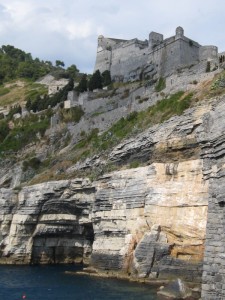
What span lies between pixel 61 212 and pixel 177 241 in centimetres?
1565

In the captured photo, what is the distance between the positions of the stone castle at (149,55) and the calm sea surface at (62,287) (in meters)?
33.9

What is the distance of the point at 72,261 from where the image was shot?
46.8 m

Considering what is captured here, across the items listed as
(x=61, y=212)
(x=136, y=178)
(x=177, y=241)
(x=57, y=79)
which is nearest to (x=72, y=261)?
(x=61, y=212)

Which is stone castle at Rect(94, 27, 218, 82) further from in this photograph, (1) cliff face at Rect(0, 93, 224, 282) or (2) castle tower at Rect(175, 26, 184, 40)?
(1) cliff face at Rect(0, 93, 224, 282)

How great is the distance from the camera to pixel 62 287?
106 ft

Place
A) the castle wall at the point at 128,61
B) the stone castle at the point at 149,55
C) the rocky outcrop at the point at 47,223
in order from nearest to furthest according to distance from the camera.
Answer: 1. the rocky outcrop at the point at 47,223
2. the stone castle at the point at 149,55
3. the castle wall at the point at 128,61

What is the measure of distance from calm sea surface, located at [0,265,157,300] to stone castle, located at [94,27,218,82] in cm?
3388

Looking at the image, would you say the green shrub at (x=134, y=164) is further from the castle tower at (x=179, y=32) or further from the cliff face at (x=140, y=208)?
the castle tower at (x=179, y=32)

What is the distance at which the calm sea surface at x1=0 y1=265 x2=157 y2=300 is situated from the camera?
28172mm

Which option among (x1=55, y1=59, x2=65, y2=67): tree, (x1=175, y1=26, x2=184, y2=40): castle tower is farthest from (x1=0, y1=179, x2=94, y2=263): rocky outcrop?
(x1=55, y1=59, x2=65, y2=67): tree

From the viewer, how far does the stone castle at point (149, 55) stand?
216ft

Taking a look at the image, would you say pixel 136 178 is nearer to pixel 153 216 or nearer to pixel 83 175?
pixel 153 216

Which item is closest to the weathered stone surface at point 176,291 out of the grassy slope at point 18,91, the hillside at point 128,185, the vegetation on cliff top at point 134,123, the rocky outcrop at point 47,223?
the hillside at point 128,185

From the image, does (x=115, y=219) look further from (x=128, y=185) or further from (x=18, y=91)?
(x=18, y=91)
